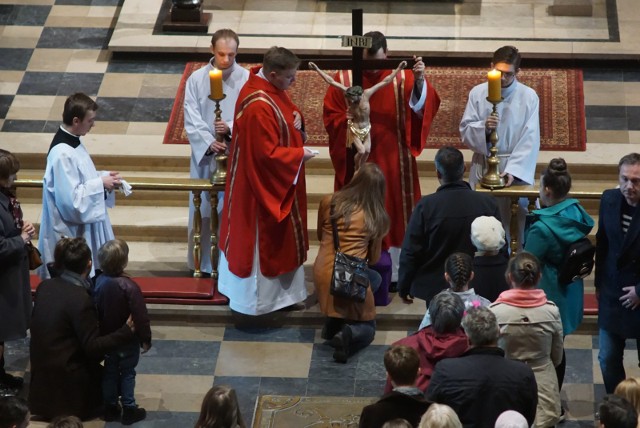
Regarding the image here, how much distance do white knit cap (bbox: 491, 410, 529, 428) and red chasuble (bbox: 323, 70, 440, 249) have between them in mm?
3505

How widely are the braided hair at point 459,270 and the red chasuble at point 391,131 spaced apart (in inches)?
81.6

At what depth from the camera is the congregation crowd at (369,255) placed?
6.91m

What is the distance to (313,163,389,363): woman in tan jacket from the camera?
29.3 ft

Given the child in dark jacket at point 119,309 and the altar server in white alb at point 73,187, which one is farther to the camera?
the altar server in white alb at point 73,187

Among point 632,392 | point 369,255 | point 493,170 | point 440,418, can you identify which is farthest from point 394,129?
point 440,418

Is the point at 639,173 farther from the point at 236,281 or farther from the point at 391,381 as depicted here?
the point at 236,281

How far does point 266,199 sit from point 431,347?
2.26 m

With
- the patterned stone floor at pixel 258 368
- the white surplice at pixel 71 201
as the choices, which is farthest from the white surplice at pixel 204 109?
the patterned stone floor at pixel 258 368

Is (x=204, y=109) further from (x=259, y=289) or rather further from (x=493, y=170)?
(x=493, y=170)

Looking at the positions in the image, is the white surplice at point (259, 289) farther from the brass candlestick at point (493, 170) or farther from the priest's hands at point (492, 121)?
the priest's hands at point (492, 121)

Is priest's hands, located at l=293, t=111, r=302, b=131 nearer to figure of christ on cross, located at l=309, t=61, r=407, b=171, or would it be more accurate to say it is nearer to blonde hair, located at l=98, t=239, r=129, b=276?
figure of christ on cross, located at l=309, t=61, r=407, b=171

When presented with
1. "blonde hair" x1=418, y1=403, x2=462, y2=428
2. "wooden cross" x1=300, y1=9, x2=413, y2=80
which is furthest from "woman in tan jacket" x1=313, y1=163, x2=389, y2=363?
"blonde hair" x1=418, y1=403, x2=462, y2=428

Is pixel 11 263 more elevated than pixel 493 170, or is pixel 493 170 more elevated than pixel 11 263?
pixel 493 170

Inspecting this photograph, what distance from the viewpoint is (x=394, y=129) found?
970cm
